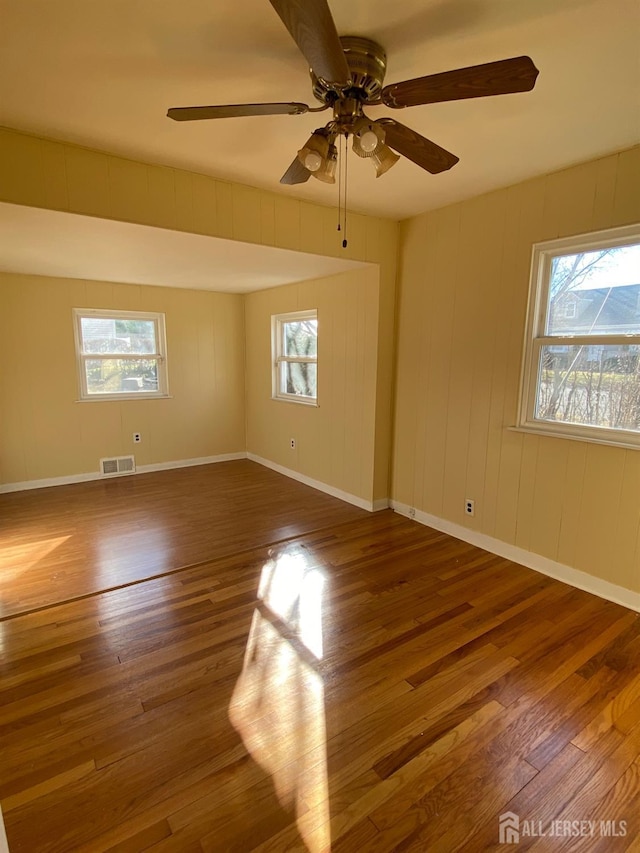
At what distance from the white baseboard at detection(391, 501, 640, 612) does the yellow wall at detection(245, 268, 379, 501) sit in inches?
28.2

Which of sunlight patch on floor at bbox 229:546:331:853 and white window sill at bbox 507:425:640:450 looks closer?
sunlight patch on floor at bbox 229:546:331:853

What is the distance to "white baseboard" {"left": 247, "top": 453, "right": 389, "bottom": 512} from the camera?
4.08 meters

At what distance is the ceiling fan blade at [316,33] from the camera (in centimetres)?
107

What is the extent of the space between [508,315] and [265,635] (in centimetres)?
258

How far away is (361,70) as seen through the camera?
158cm

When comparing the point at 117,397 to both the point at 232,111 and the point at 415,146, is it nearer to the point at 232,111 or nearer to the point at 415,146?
the point at 232,111

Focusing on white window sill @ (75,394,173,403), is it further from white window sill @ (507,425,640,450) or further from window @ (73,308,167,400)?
white window sill @ (507,425,640,450)

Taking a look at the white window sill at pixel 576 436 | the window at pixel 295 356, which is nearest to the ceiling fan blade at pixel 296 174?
the white window sill at pixel 576 436

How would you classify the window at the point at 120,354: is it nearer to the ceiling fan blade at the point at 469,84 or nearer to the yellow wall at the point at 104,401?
the yellow wall at the point at 104,401

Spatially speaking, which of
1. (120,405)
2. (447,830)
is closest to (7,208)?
(120,405)

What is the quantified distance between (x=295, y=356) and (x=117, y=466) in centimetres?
254

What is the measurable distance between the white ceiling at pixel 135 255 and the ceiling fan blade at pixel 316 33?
1.73 meters

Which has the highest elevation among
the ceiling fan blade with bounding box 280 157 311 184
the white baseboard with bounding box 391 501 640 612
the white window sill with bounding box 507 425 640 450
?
the ceiling fan blade with bounding box 280 157 311 184

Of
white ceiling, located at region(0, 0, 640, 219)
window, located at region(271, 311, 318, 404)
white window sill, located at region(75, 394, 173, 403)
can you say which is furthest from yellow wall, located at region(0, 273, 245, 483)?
white ceiling, located at region(0, 0, 640, 219)
